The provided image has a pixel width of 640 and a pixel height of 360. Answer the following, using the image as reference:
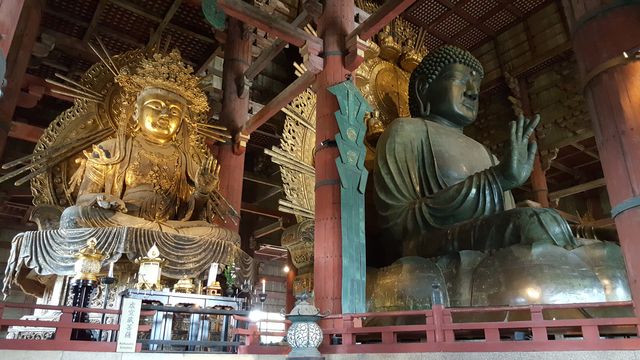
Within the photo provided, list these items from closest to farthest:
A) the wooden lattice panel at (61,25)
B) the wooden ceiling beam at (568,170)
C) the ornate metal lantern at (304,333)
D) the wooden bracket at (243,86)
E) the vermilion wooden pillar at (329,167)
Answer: the ornate metal lantern at (304,333) < the vermilion wooden pillar at (329,167) < the wooden bracket at (243,86) < the wooden lattice panel at (61,25) < the wooden ceiling beam at (568,170)

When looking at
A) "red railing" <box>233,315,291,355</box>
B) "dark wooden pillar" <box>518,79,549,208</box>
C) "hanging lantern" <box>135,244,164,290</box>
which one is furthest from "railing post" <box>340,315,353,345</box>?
"dark wooden pillar" <box>518,79,549,208</box>

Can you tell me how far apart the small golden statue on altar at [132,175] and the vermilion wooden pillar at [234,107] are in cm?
27

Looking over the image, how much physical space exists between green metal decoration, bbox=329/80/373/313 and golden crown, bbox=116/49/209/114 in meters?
2.76

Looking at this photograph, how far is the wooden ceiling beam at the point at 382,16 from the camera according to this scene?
12.6 feet

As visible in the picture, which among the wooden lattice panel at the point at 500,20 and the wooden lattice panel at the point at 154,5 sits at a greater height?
the wooden lattice panel at the point at 500,20

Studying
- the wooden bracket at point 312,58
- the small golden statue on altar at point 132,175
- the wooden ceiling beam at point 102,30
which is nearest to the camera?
the wooden bracket at point 312,58

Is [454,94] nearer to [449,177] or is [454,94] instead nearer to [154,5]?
[449,177]

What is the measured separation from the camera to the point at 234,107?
648cm

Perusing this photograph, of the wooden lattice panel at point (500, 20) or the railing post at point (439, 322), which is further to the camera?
the wooden lattice panel at point (500, 20)

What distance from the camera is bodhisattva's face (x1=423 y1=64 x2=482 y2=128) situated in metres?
5.11

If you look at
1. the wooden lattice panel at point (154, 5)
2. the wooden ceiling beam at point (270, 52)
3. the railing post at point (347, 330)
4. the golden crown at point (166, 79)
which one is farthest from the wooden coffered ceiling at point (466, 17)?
the railing post at point (347, 330)

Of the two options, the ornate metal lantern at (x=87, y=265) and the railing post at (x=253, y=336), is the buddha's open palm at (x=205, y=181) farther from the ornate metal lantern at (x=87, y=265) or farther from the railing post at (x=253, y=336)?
the railing post at (x=253, y=336)

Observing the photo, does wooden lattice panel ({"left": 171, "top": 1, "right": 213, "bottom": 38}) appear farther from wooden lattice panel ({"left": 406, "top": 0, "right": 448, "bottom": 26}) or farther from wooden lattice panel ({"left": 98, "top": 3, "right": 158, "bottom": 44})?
wooden lattice panel ({"left": 406, "top": 0, "right": 448, "bottom": 26})

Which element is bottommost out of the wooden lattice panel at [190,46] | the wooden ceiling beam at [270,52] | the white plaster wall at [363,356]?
the white plaster wall at [363,356]
